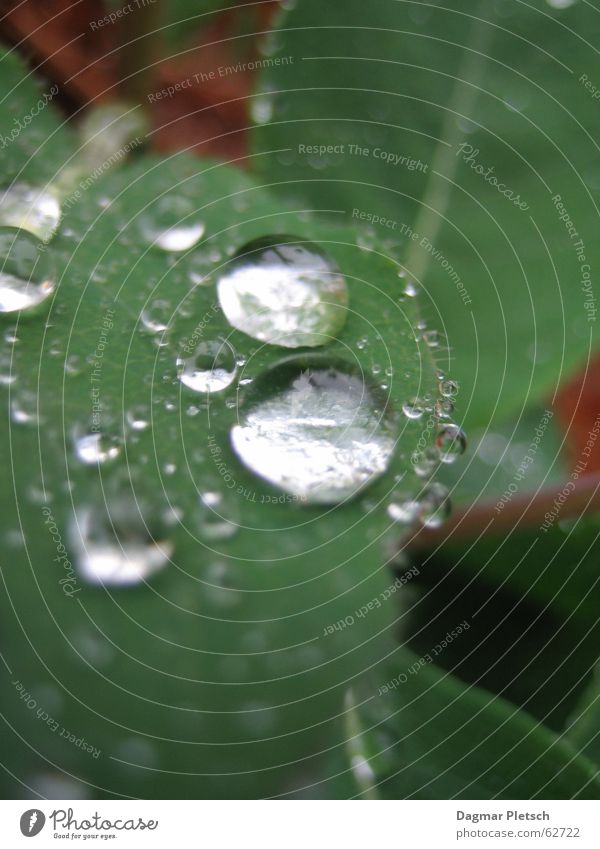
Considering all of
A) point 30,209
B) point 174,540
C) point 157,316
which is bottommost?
point 174,540

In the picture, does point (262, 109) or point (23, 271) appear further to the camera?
point (262, 109)

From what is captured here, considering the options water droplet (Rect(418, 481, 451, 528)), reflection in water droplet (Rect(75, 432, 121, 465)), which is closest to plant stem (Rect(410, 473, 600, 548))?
water droplet (Rect(418, 481, 451, 528))

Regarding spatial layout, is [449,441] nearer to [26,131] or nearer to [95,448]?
[95,448]

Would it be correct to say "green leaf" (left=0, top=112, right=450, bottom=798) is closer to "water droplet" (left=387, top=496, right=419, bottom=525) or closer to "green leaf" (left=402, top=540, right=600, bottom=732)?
"water droplet" (left=387, top=496, right=419, bottom=525)

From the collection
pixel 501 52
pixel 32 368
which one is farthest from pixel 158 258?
pixel 501 52

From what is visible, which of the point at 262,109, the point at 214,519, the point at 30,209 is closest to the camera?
the point at 214,519

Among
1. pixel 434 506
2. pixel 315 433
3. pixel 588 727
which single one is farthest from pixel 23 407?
pixel 588 727

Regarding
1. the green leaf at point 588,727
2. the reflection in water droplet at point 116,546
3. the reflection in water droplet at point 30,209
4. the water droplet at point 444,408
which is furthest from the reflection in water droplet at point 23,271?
the green leaf at point 588,727
